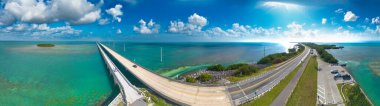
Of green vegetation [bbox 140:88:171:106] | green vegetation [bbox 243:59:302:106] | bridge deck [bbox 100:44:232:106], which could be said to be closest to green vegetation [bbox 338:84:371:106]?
green vegetation [bbox 243:59:302:106]

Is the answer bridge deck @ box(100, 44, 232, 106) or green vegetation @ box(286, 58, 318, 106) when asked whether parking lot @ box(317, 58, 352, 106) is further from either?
bridge deck @ box(100, 44, 232, 106)

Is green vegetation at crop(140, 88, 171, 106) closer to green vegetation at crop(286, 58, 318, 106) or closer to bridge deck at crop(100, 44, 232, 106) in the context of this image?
bridge deck at crop(100, 44, 232, 106)

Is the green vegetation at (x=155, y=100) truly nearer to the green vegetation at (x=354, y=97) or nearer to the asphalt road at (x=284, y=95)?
the asphalt road at (x=284, y=95)

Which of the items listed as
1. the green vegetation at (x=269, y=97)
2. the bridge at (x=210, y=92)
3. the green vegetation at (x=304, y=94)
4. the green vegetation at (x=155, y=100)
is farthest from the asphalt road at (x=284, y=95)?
the green vegetation at (x=155, y=100)

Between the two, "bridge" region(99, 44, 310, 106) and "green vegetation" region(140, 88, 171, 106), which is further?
"bridge" region(99, 44, 310, 106)

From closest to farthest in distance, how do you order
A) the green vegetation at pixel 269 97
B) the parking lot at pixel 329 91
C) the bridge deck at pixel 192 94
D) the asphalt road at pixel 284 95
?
1. the green vegetation at pixel 269 97
2. the asphalt road at pixel 284 95
3. the bridge deck at pixel 192 94
4. the parking lot at pixel 329 91

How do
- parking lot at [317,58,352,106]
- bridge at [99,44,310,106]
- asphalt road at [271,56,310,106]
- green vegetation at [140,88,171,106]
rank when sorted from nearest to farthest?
green vegetation at [140,88,171,106]
asphalt road at [271,56,310,106]
bridge at [99,44,310,106]
parking lot at [317,58,352,106]

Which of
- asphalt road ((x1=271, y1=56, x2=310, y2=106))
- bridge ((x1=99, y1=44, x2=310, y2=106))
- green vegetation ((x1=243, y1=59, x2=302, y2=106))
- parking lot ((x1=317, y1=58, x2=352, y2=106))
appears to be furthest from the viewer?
parking lot ((x1=317, y1=58, x2=352, y2=106))

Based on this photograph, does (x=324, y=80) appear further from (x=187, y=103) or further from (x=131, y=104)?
(x=131, y=104)

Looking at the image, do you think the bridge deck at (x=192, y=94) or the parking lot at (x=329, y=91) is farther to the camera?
the parking lot at (x=329, y=91)

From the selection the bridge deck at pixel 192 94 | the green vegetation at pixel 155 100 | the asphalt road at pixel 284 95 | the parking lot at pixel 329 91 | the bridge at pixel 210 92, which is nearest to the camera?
the green vegetation at pixel 155 100

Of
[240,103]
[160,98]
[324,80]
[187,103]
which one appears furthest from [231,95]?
[324,80]

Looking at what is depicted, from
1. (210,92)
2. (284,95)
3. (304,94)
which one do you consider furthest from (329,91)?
(210,92)
